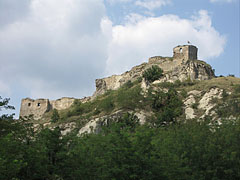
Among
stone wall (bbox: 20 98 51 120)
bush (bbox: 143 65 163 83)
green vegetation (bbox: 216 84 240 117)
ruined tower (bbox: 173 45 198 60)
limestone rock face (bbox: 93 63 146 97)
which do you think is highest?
ruined tower (bbox: 173 45 198 60)

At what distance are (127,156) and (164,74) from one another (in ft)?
159

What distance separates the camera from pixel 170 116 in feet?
168

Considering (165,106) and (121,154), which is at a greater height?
(165,106)

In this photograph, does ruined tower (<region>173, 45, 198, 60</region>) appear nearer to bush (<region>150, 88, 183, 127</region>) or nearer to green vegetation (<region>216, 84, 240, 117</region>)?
bush (<region>150, 88, 183, 127</region>)

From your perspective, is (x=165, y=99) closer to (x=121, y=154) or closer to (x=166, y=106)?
(x=166, y=106)

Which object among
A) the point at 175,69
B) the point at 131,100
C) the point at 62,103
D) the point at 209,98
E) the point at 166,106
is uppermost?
the point at 175,69

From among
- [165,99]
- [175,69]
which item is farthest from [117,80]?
[165,99]

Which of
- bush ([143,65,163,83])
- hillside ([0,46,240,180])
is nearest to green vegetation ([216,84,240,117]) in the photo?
hillside ([0,46,240,180])

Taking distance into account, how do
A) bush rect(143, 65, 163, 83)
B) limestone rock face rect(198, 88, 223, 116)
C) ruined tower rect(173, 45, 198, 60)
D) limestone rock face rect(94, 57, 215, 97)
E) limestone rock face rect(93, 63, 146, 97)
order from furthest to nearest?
1. limestone rock face rect(93, 63, 146, 97)
2. ruined tower rect(173, 45, 198, 60)
3. bush rect(143, 65, 163, 83)
4. limestone rock face rect(94, 57, 215, 97)
5. limestone rock face rect(198, 88, 223, 116)

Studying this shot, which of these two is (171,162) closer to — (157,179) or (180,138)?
(157,179)

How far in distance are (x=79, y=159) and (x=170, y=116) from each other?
25406mm

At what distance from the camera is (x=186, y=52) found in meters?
74.1

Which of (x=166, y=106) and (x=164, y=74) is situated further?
(x=164, y=74)

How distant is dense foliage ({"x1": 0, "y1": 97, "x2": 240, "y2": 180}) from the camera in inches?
955
